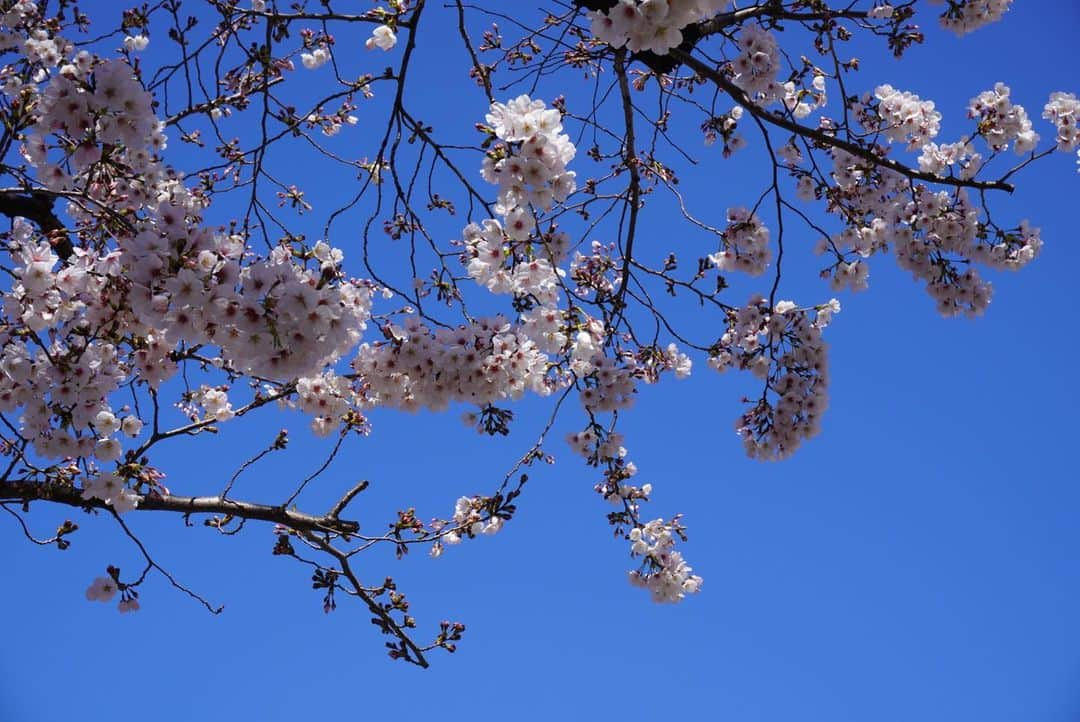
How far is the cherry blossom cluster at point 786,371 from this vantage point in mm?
3730

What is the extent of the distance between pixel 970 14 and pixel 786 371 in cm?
191

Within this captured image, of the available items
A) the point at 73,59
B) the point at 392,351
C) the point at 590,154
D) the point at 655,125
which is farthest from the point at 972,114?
the point at 73,59

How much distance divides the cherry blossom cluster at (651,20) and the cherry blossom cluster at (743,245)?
2175 millimetres

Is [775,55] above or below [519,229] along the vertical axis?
above

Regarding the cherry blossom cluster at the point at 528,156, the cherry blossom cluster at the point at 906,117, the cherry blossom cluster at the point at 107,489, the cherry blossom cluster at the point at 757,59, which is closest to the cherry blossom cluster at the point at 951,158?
the cherry blossom cluster at the point at 906,117

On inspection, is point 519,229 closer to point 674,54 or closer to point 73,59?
point 674,54

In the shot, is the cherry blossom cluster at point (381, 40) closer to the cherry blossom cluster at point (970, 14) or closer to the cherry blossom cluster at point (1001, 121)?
the cherry blossom cluster at point (970, 14)

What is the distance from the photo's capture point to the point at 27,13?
4301mm

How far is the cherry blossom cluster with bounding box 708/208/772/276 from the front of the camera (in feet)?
14.4

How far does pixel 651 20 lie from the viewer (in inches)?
85.0

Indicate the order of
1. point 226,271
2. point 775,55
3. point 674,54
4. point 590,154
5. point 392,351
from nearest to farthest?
point 226,271 < point 392,351 < point 674,54 < point 775,55 < point 590,154

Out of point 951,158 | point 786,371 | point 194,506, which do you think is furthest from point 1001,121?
point 194,506

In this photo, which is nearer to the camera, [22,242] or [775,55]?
[22,242]

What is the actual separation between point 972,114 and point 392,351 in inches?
139
